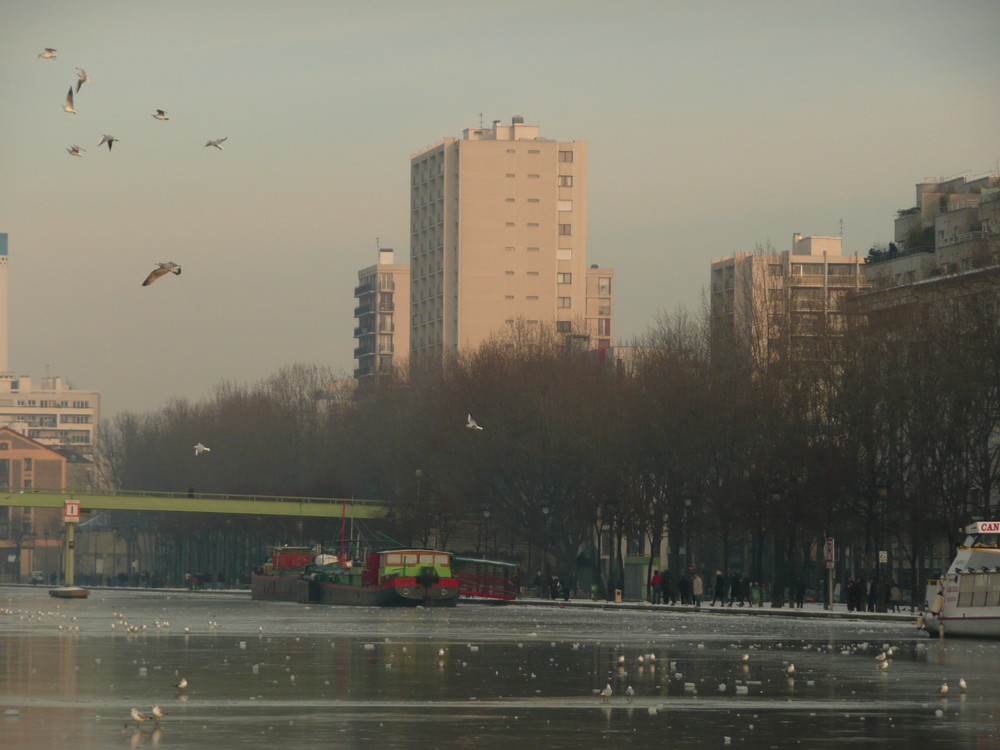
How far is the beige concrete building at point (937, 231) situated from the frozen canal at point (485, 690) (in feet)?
194

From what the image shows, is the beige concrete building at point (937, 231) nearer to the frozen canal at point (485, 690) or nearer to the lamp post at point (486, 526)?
the lamp post at point (486, 526)

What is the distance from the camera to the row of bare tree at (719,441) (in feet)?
234

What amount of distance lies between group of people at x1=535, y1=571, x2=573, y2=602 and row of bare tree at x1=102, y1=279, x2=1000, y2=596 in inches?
52.6

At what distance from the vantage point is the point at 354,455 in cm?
13462

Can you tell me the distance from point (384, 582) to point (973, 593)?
45.6 meters

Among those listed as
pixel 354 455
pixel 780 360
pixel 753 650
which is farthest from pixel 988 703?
pixel 354 455

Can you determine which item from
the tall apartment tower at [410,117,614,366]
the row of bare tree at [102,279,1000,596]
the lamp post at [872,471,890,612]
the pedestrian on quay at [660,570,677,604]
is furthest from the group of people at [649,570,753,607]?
the tall apartment tower at [410,117,614,366]

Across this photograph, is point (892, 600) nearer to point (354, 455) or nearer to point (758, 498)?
point (758, 498)

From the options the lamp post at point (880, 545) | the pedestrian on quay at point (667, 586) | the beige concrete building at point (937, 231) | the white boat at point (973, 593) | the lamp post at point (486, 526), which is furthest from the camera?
the beige concrete building at point (937, 231)

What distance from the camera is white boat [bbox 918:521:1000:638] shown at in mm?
47219

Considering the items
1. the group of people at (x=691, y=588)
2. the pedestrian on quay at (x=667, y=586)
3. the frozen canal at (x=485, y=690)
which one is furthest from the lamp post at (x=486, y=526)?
the frozen canal at (x=485, y=690)

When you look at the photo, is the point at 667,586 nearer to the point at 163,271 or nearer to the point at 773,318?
the point at 773,318

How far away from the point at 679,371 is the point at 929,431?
1585 cm

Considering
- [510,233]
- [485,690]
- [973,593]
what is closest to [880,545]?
[973,593]
